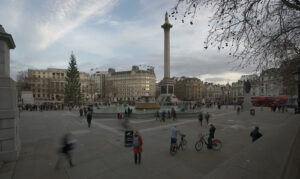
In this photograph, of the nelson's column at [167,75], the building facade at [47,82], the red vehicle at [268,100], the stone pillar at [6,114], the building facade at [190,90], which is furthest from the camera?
the building facade at [190,90]

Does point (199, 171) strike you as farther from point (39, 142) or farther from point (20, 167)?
point (39, 142)

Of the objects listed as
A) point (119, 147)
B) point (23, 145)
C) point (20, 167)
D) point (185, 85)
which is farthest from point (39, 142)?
point (185, 85)

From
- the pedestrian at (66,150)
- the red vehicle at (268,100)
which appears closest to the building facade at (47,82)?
the red vehicle at (268,100)

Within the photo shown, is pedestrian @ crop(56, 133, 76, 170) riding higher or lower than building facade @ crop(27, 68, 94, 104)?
lower

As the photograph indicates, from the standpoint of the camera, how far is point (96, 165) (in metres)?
7.04

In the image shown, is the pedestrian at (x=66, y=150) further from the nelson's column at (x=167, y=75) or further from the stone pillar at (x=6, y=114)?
the nelson's column at (x=167, y=75)

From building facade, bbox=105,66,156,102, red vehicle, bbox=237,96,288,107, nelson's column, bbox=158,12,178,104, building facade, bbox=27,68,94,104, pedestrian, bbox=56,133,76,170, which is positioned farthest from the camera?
building facade, bbox=105,66,156,102

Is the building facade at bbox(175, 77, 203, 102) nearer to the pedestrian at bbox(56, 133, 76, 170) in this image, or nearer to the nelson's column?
the nelson's column

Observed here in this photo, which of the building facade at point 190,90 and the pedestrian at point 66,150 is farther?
the building facade at point 190,90

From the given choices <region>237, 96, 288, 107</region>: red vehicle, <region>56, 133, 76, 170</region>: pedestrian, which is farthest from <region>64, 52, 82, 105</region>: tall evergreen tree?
<region>237, 96, 288, 107</region>: red vehicle

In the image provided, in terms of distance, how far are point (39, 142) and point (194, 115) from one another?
20334mm

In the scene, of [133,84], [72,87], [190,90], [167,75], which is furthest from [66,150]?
[190,90]

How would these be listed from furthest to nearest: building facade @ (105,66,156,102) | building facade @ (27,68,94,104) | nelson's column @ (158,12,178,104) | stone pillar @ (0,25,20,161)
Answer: building facade @ (105,66,156,102), building facade @ (27,68,94,104), nelson's column @ (158,12,178,104), stone pillar @ (0,25,20,161)

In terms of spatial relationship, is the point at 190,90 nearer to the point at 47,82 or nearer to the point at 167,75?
the point at 167,75
